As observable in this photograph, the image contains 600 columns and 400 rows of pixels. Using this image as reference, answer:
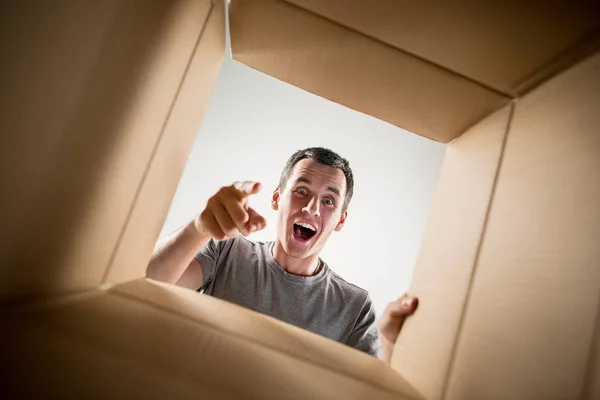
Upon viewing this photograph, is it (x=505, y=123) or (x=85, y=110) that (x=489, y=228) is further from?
(x=85, y=110)

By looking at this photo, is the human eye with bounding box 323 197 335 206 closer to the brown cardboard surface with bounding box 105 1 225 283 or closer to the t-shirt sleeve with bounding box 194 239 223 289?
the t-shirt sleeve with bounding box 194 239 223 289


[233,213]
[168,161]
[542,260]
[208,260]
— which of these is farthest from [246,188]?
[208,260]

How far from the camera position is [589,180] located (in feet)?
1.23

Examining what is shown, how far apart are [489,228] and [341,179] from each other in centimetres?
109

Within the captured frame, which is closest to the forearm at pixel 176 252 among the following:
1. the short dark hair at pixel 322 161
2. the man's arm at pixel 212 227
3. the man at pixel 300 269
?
the man's arm at pixel 212 227

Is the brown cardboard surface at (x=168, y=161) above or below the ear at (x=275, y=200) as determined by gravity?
below

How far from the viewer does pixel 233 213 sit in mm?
760

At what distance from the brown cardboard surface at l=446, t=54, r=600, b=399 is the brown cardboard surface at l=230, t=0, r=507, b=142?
0.11 meters

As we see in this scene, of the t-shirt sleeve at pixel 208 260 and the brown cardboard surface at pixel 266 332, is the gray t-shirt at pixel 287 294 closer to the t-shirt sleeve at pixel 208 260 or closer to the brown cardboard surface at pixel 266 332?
the t-shirt sleeve at pixel 208 260

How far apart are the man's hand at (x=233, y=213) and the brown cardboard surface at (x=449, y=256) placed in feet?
1.02

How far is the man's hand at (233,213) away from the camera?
29.3 inches

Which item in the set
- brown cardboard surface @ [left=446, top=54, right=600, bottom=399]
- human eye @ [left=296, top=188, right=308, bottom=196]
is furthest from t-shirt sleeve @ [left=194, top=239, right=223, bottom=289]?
brown cardboard surface @ [left=446, top=54, right=600, bottom=399]

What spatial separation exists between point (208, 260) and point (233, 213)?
683mm

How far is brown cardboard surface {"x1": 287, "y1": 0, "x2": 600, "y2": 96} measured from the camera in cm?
40
